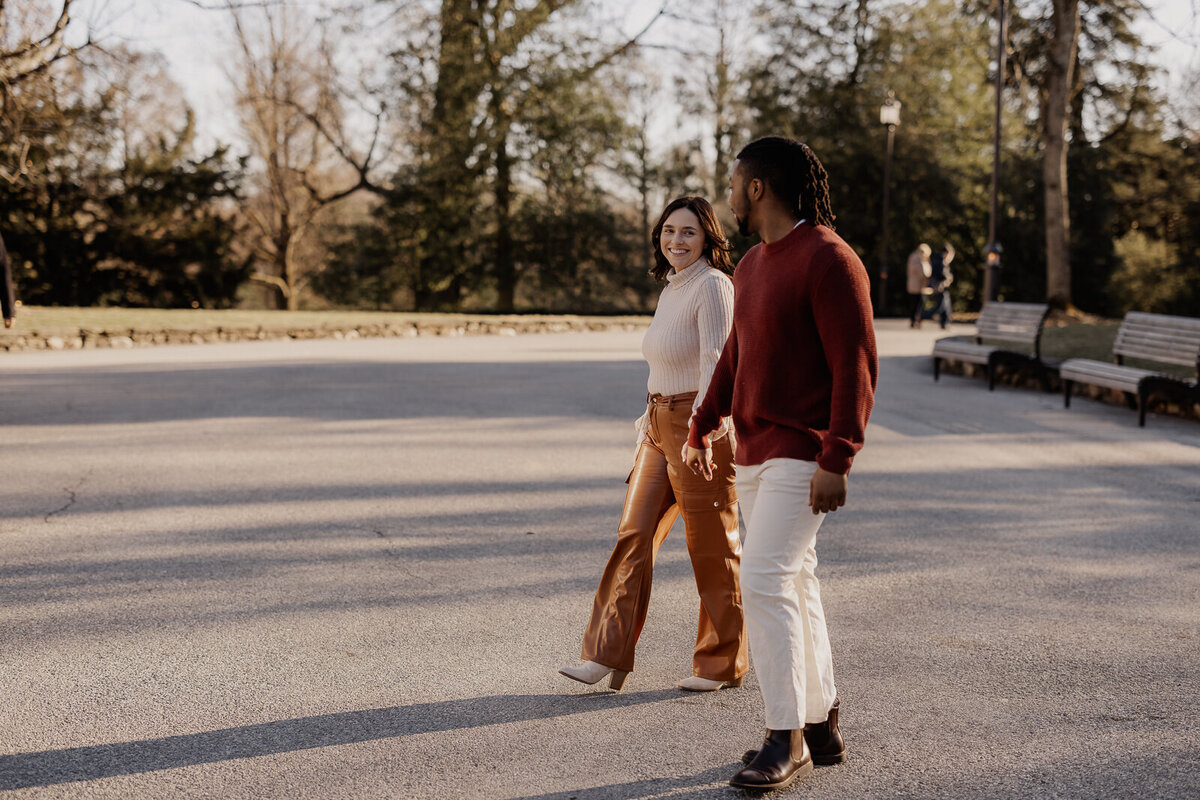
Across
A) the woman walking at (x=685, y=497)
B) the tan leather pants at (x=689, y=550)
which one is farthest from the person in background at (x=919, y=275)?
the tan leather pants at (x=689, y=550)

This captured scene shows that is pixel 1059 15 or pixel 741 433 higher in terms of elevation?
pixel 1059 15

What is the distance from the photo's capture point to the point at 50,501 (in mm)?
6973

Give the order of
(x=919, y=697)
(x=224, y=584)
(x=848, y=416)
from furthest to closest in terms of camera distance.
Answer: (x=224, y=584), (x=919, y=697), (x=848, y=416)

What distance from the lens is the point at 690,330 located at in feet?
12.8

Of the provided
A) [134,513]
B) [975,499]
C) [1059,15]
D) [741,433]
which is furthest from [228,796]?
[1059,15]

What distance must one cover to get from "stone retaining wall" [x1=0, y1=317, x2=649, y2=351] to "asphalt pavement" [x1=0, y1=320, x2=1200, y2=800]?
8.80 m

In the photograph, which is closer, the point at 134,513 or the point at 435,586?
the point at 435,586

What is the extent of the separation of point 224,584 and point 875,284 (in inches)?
1300

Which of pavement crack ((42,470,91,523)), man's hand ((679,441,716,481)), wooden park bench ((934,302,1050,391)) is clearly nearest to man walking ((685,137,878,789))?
man's hand ((679,441,716,481))

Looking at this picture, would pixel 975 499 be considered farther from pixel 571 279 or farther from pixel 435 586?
pixel 571 279

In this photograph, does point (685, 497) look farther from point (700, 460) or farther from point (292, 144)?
point (292, 144)

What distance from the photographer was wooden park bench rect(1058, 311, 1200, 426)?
1048cm

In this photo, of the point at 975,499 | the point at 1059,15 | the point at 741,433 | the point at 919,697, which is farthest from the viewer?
the point at 1059,15

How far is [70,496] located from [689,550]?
5012 mm
